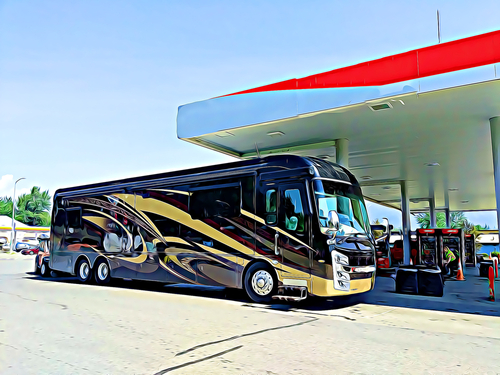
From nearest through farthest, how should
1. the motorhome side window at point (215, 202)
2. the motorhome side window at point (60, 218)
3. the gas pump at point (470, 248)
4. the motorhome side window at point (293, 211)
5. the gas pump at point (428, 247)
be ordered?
1. the motorhome side window at point (293, 211)
2. the motorhome side window at point (215, 202)
3. the motorhome side window at point (60, 218)
4. the gas pump at point (428, 247)
5. the gas pump at point (470, 248)

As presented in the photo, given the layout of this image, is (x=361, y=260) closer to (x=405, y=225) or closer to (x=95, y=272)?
(x=95, y=272)

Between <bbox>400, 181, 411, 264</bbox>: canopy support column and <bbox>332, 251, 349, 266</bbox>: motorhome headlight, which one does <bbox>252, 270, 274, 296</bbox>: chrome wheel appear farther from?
<bbox>400, 181, 411, 264</bbox>: canopy support column

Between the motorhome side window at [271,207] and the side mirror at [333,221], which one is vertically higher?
the motorhome side window at [271,207]

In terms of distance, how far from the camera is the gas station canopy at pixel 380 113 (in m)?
9.54

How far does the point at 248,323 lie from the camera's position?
25.1 feet

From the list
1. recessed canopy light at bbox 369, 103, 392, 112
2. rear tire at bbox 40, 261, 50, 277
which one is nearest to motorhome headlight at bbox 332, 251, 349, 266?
recessed canopy light at bbox 369, 103, 392, 112

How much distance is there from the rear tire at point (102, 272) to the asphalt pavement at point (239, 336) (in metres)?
2.64

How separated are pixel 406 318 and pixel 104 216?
9.47 m

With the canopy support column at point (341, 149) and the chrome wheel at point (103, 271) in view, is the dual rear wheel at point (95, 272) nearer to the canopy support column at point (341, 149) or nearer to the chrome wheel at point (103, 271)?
the chrome wheel at point (103, 271)

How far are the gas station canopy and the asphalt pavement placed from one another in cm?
489

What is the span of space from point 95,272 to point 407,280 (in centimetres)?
950

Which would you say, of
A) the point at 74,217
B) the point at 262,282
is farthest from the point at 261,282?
the point at 74,217

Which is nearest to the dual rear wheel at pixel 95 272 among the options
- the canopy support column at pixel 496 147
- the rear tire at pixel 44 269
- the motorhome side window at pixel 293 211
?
the rear tire at pixel 44 269

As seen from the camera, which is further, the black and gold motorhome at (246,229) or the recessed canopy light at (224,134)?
the recessed canopy light at (224,134)
